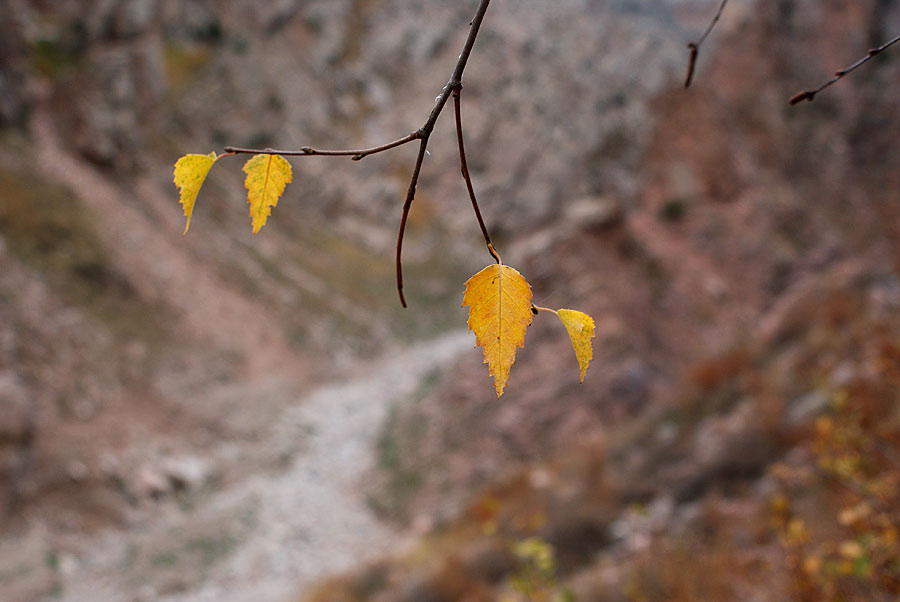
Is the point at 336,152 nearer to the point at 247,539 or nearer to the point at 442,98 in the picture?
the point at 442,98

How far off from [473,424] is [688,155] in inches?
276

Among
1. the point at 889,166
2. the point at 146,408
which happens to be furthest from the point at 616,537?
the point at 889,166

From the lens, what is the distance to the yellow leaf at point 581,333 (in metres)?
0.65

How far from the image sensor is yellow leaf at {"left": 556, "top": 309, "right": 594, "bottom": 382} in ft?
2.13

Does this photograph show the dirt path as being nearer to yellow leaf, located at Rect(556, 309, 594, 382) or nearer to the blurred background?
the blurred background

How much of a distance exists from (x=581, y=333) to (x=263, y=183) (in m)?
0.40

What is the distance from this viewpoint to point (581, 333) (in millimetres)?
664

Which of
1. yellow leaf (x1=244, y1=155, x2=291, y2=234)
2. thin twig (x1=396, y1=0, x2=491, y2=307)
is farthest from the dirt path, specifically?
thin twig (x1=396, y1=0, x2=491, y2=307)

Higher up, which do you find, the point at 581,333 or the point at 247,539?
the point at 247,539

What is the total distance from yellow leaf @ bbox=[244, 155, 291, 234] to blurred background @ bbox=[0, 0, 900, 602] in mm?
841

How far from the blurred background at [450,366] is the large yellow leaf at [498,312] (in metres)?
0.77

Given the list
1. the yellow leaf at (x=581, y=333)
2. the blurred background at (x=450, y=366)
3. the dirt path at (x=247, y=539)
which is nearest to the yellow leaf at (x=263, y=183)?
the yellow leaf at (x=581, y=333)

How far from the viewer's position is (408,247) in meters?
23.8

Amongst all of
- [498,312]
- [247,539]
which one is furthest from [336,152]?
[247,539]
